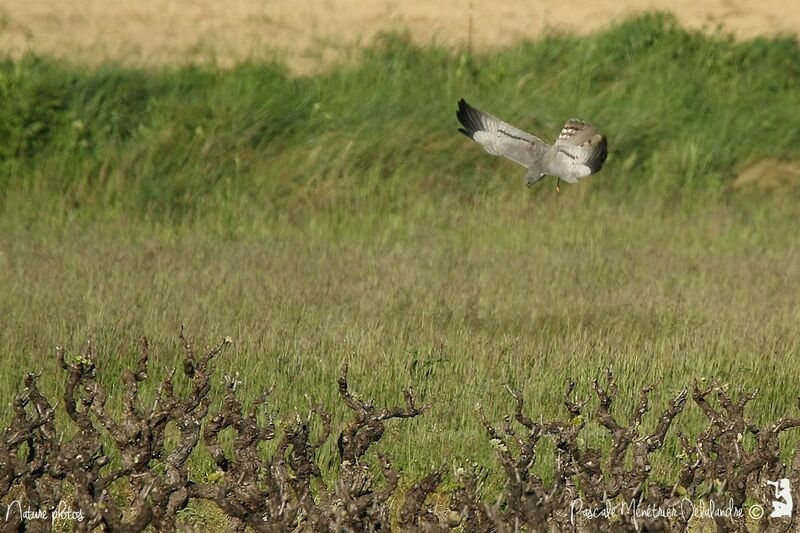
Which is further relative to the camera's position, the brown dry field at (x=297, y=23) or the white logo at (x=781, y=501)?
the brown dry field at (x=297, y=23)

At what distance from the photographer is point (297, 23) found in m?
14.6

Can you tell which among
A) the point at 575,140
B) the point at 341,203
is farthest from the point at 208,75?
the point at 575,140

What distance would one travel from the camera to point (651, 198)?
11.4m

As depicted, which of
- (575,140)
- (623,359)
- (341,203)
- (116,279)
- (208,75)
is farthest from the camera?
(208,75)

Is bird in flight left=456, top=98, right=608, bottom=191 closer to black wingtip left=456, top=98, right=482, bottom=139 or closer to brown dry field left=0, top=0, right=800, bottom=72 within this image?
black wingtip left=456, top=98, right=482, bottom=139

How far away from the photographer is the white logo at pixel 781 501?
5012 millimetres

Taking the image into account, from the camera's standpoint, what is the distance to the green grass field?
7281 millimetres

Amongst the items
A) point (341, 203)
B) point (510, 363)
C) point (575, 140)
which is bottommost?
point (341, 203)

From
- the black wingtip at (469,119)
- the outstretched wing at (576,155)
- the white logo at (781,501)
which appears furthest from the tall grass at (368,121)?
the white logo at (781,501)

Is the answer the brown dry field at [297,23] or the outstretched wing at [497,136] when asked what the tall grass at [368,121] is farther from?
the outstretched wing at [497,136]

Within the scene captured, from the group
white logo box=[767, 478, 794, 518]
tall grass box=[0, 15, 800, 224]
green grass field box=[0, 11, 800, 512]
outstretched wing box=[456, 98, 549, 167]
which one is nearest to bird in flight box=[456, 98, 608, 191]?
outstretched wing box=[456, 98, 549, 167]

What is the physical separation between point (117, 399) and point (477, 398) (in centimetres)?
150

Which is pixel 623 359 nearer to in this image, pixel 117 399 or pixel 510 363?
pixel 510 363

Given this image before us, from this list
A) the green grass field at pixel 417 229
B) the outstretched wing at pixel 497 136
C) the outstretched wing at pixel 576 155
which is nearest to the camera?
the outstretched wing at pixel 576 155
